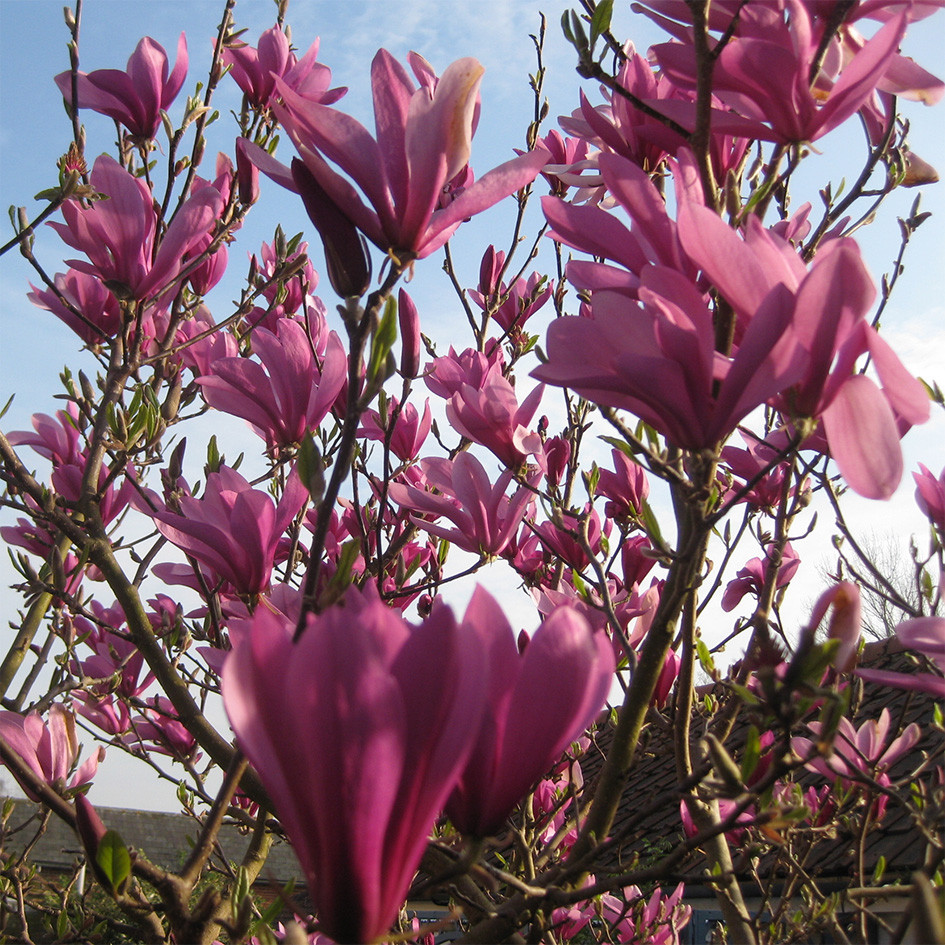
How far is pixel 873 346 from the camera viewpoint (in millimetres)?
768

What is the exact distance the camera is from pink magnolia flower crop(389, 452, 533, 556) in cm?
173

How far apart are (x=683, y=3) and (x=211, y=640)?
5.28ft

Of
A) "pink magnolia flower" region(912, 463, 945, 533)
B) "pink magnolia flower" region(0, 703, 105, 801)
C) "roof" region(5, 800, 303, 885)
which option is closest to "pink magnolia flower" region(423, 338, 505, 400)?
"pink magnolia flower" region(912, 463, 945, 533)

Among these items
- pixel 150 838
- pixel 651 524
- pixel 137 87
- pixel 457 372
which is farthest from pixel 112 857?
pixel 150 838

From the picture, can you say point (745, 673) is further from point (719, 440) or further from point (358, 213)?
point (358, 213)

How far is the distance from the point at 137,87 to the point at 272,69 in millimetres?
339

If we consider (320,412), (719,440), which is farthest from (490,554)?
(719,440)

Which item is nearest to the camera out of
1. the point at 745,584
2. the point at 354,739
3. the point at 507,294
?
the point at 354,739

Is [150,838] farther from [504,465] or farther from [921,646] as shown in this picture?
[921,646]

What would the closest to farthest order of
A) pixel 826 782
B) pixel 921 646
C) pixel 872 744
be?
pixel 921 646 → pixel 872 744 → pixel 826 782

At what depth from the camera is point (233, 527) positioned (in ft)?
4.39

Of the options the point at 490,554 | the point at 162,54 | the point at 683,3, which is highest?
the point at 162,54

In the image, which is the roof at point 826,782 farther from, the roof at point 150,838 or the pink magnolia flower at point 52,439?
the roof at point 150,838

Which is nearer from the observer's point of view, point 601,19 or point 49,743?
point 601,19
